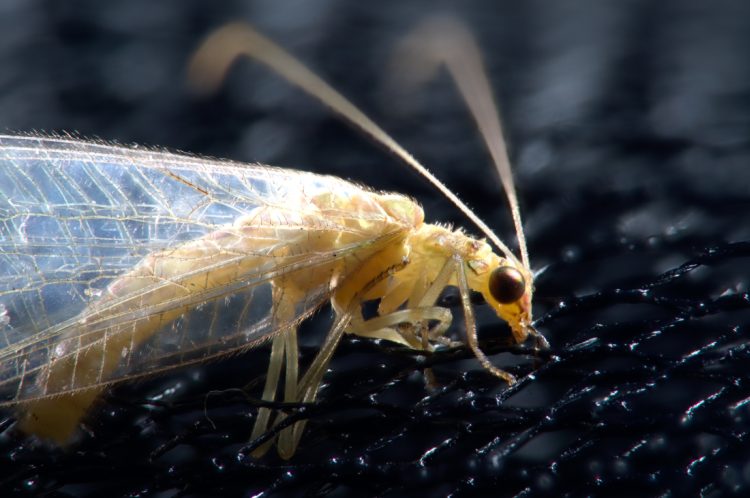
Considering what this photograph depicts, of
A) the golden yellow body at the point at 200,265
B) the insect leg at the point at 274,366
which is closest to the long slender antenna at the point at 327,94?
the golden yellow body at the point at 200,265

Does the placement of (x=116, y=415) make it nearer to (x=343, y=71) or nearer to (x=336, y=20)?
(x=343, y=71)

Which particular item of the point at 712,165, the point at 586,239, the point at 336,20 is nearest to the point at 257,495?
the point at 586,239

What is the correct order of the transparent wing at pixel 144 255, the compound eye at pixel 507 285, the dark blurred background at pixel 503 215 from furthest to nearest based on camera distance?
1. the compound eye at pixel 507 285
2. the transparent wing at pixel 144 255
3. the dark blurred background at pixel 503 215

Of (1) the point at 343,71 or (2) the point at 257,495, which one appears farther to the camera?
(1) the point at 343,71

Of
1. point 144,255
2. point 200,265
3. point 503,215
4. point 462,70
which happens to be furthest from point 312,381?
point 503,215

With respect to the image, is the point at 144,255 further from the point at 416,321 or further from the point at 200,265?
the point at 416,321

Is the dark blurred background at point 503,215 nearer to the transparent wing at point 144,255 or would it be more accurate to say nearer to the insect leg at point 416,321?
the insect leg at point 416,321

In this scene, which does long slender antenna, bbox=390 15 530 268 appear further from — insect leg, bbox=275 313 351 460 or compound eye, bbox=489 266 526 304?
insect leg, bbox=275 313 351 460
